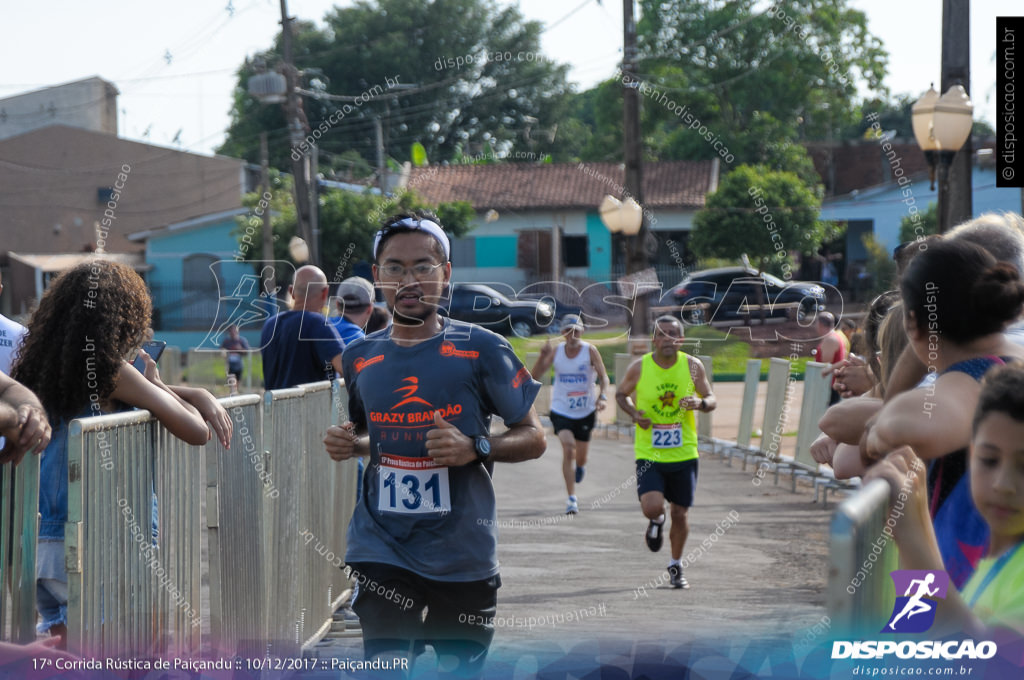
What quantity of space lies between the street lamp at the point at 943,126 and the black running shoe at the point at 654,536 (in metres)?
3.61

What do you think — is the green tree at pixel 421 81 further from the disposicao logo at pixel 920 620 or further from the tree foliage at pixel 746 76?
the disposicao logo at pixel 920 620

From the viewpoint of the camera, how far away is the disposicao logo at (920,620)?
8.20 feet

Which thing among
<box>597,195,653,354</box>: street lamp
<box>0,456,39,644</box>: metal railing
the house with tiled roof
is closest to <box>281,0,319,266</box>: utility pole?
<box>597,195,653,354</box>: street lamp

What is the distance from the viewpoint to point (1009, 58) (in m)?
8.88

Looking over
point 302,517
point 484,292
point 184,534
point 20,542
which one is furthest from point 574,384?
point 484,292

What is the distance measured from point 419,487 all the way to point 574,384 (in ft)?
30.6

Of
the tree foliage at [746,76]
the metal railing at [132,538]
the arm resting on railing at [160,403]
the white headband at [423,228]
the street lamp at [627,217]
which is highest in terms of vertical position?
the tree foliage at [746,76]

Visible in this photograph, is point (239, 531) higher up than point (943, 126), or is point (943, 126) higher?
point (943, 126)

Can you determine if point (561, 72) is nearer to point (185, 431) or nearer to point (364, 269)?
point (364, 269)

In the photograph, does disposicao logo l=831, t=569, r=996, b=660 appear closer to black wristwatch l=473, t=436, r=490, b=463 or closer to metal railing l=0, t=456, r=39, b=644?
black wristwatch l=473, t=436, r=490, b=463

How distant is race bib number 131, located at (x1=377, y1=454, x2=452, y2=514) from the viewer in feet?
13.6

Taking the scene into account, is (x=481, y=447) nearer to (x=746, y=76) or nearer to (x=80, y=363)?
(x=80, y=363)

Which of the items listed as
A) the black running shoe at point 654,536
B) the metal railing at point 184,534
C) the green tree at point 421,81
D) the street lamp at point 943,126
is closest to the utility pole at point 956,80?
the street lamp at point 943,126

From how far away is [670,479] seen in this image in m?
9.84
